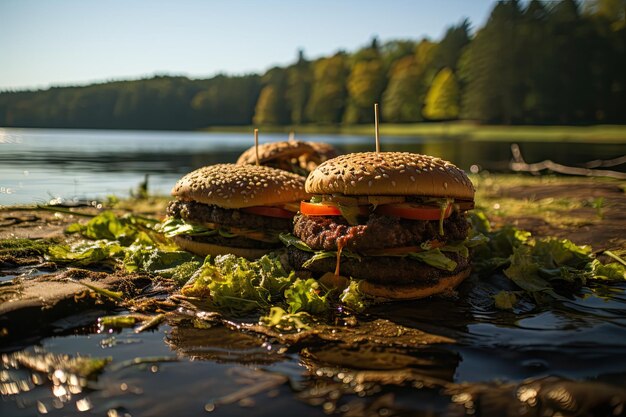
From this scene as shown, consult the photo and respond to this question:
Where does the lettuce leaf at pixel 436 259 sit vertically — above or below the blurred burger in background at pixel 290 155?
below

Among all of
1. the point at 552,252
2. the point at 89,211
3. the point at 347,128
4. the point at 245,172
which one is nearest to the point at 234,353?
the point at 245,172

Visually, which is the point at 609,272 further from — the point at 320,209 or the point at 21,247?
the point at 21,247

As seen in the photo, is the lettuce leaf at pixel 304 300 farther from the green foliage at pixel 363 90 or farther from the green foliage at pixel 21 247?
the green foliage at pixel 363 90

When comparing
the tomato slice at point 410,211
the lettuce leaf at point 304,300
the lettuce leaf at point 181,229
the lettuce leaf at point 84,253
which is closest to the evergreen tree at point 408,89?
the lettuce leaf at point 181,229

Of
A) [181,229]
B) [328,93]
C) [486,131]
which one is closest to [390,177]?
[181,229]

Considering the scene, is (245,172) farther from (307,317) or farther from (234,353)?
(234,353)

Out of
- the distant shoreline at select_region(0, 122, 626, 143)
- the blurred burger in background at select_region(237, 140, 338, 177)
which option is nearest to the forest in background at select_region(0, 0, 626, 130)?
the distant shoreline at select_region(0, 122, 626, 143)

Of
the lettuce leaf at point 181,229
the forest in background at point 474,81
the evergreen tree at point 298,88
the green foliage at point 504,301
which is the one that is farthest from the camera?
the evergreen tree at point 298,88

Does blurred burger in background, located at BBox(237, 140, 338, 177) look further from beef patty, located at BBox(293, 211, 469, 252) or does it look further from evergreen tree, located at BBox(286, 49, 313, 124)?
evergreen tree, located at BBox(286, 49, 313, 124)
